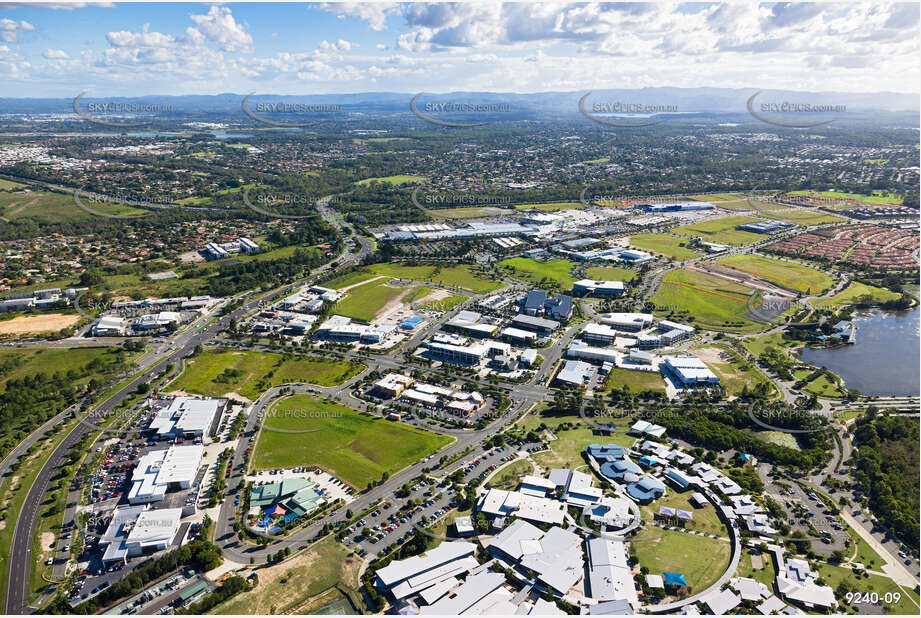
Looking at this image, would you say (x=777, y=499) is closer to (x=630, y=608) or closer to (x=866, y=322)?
(x=630, y=608)

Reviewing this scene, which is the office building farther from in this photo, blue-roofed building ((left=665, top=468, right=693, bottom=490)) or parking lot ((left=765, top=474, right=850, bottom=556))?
parking lot ((left=765, top=474, right=850, bottom=556))

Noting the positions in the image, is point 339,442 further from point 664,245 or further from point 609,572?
point 664,245

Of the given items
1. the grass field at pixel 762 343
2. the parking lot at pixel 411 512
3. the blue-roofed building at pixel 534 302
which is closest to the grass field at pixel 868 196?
the grass field at pixel 762 343

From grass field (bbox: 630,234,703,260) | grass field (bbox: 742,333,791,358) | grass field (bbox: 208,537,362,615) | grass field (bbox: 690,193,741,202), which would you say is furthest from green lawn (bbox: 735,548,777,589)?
grass field (bbox: 690,193,741,202)

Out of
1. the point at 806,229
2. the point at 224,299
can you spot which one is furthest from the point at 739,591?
the point at 806,229

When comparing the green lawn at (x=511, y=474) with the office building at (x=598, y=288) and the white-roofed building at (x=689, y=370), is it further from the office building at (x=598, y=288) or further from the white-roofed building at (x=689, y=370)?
the office building at (x=598, y=288)
